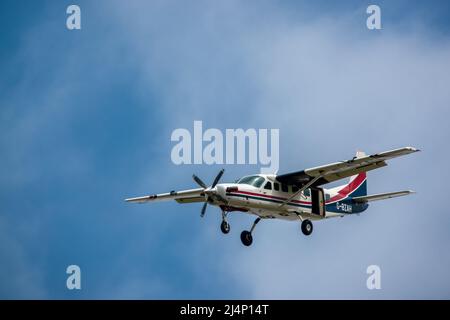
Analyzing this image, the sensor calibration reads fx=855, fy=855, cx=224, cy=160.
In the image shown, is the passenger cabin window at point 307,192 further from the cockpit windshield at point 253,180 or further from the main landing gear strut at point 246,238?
the main landing gear strut at point 246,238

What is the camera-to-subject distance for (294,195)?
137 feet

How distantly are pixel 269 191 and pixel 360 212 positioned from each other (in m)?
7.35

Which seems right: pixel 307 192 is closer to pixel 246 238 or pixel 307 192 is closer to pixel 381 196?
pixel 381 196

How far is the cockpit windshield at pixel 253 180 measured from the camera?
40375 millimetres

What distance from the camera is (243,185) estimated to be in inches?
1572

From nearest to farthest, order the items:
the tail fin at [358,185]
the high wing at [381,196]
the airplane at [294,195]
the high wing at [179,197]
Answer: the airplane at [294,195] → the high wing at [381,196] → the high wing at [179,197] → the tail fin at [358,185]

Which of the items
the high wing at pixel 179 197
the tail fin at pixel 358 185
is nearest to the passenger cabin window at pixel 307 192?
the tail fin at pixel 358 185

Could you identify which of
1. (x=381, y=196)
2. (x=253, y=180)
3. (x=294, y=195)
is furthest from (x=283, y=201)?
(x=381, y=196)

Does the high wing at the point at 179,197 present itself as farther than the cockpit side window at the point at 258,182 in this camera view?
Yes

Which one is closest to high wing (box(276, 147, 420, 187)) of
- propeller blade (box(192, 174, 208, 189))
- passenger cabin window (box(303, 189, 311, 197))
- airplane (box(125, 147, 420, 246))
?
airplane (box(125, 147, 420, 246))

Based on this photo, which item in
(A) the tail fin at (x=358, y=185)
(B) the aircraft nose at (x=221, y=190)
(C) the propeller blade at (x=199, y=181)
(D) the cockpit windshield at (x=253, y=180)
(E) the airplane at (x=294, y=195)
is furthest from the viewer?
(A) the tail fin at (x=358, y=185)

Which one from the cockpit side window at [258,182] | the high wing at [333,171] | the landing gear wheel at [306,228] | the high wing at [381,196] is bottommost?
the landing gear wheel at [306,228]
